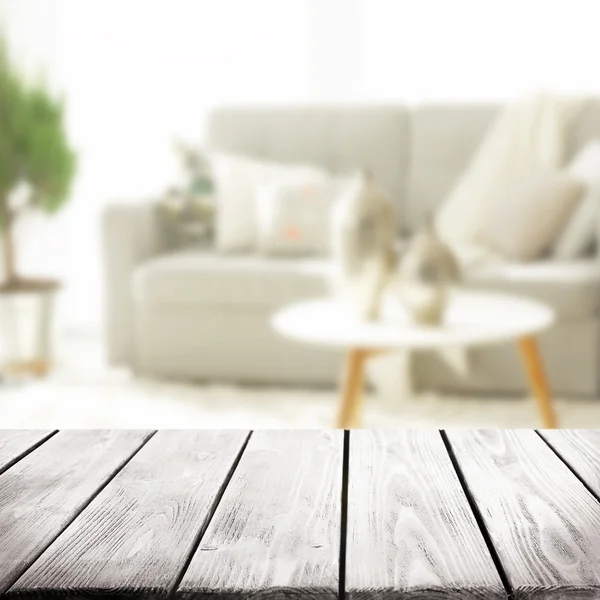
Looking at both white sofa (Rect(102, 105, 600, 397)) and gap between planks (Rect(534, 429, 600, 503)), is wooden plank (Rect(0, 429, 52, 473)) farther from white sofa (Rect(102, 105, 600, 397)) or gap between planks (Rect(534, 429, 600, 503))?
white sofa (Rect(102, 105, 600, 397))

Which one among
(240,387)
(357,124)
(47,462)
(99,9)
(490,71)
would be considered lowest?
(240,387)

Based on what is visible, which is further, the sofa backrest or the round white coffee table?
the sofa backrest

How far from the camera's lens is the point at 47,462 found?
32.2 inches

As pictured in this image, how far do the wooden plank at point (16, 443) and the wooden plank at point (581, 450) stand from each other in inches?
19.7

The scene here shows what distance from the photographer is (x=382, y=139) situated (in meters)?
3.24

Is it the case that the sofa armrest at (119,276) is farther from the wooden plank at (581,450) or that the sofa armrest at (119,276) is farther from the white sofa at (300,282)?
the wooden plank at (581,450)

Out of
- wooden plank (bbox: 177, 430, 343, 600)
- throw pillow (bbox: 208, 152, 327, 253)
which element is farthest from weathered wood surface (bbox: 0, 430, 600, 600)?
throw pillow (bbox: 208, 152, 327, 253)

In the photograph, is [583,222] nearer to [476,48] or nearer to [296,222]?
[296,222]

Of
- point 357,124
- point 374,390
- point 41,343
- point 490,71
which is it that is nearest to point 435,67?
point 490,71

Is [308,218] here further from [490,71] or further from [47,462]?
[47,462]

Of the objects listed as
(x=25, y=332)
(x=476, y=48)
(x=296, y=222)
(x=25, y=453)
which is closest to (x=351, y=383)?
(x=296, y=222)

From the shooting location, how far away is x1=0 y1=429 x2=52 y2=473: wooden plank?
0.83 meters

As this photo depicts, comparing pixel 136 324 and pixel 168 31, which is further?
pixel 168 31

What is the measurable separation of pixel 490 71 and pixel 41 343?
217 centimetres
